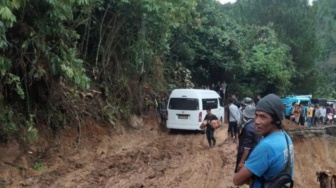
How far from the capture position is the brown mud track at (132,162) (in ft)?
32.2

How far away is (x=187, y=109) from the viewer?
18047 mm

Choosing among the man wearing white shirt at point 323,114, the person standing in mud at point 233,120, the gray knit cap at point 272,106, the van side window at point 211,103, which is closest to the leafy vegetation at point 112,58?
the van side window at point 211,103

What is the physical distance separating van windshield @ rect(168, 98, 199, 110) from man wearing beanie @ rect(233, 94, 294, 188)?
1492 centimetres

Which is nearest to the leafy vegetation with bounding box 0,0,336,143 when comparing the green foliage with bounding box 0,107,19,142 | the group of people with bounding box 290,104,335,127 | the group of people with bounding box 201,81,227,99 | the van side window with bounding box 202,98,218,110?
the green foliage with bounding box 0,107,19,142

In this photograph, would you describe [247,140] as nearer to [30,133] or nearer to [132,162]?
[30,133]

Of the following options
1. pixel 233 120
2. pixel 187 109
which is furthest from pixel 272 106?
pixel 187 109

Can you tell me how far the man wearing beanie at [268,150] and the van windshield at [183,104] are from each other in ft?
48.9

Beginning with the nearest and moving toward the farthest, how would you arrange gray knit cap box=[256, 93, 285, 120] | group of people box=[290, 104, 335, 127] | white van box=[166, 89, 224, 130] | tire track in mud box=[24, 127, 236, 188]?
gray knit cap box=[256, 93, 285, 120], tire track in mud box=[24, 127, 236, 188], white van box=[166, 89, 224, 130], group of people box=[290, 104, 335, 127]

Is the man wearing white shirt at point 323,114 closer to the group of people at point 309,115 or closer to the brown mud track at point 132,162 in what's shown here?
the group of people at point 309,115

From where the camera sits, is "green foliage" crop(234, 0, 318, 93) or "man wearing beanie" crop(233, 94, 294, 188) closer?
"man wearing beanie" crop(233, 94, 294, 188)

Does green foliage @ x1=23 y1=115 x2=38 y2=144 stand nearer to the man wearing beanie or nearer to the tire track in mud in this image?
the tire track in mud

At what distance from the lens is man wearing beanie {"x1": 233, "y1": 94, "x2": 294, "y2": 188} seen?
112 inches

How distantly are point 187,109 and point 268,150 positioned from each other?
15206 mm

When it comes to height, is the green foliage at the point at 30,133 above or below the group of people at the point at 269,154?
below
